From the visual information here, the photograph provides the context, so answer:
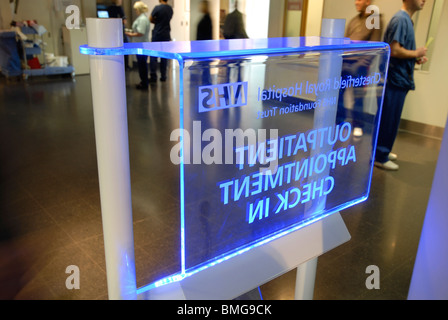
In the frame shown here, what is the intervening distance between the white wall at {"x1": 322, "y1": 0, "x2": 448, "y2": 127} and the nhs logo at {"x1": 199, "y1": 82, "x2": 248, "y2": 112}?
4.16 m

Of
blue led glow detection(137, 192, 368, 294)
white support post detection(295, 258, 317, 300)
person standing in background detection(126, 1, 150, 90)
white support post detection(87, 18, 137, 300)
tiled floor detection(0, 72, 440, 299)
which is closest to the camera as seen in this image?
white support post detection(87, 18, 137, 300)

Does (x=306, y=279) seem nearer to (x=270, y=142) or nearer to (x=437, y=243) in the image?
(x=437, y=243)

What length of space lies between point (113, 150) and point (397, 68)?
304cm

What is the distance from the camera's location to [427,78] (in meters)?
4.36

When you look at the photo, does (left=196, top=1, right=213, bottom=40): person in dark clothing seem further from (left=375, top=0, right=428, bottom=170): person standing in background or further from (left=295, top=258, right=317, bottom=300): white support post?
(left=295, top=258, right=317, bottom=300): white support post

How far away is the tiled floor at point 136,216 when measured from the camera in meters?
1.92

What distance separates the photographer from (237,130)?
0.76 m

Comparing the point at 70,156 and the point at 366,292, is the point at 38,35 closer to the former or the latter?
the point at 70,156

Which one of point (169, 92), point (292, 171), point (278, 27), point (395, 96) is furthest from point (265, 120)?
point (169, 92)

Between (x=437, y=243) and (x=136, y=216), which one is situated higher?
(x=437, y=243)

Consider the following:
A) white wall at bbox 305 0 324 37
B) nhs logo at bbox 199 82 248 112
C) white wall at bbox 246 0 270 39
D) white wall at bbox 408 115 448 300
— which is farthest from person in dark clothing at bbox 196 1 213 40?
nhs logo at bbox 199 82 248 112

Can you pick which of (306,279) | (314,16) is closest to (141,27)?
(314,16)

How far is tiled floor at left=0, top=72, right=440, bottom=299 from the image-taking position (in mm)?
1917

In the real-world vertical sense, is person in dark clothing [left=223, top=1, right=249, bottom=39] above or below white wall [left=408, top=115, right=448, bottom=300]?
above
